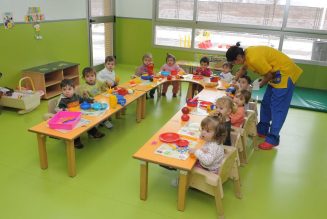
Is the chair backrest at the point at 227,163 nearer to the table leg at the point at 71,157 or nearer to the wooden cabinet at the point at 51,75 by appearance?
the table leg at the point at 71,157

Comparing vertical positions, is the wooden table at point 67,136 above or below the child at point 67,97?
below

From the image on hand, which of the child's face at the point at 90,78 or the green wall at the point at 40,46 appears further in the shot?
the green wall at the point at 40,46

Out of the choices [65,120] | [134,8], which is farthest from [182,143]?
[134,8]

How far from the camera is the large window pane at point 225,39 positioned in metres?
6.96

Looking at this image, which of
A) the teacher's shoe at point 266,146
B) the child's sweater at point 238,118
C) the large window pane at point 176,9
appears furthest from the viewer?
the large window pane at point 176,9

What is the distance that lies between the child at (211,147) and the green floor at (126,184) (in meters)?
0.50

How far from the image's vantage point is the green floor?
268cm

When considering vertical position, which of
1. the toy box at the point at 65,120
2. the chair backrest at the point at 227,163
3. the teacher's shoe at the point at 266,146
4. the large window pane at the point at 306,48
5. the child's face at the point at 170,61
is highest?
the large window pane at the point at 306,48

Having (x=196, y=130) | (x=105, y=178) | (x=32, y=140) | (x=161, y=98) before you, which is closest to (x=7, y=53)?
(x=32, y=140)

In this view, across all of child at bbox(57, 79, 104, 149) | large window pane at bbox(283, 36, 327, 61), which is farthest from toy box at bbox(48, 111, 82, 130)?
large window pane at bbox(283, 36, 327, 61)

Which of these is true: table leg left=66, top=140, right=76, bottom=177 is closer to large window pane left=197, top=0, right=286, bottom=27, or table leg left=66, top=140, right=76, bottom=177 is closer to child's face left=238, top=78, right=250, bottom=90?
child's face left=238, top=78, right=250, bottom=90

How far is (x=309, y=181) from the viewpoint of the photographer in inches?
129

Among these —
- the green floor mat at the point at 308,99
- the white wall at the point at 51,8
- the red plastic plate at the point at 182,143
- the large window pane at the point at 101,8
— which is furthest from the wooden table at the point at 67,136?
the large window pane at the point at 101,8

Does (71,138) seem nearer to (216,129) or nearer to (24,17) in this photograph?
(216,129)
